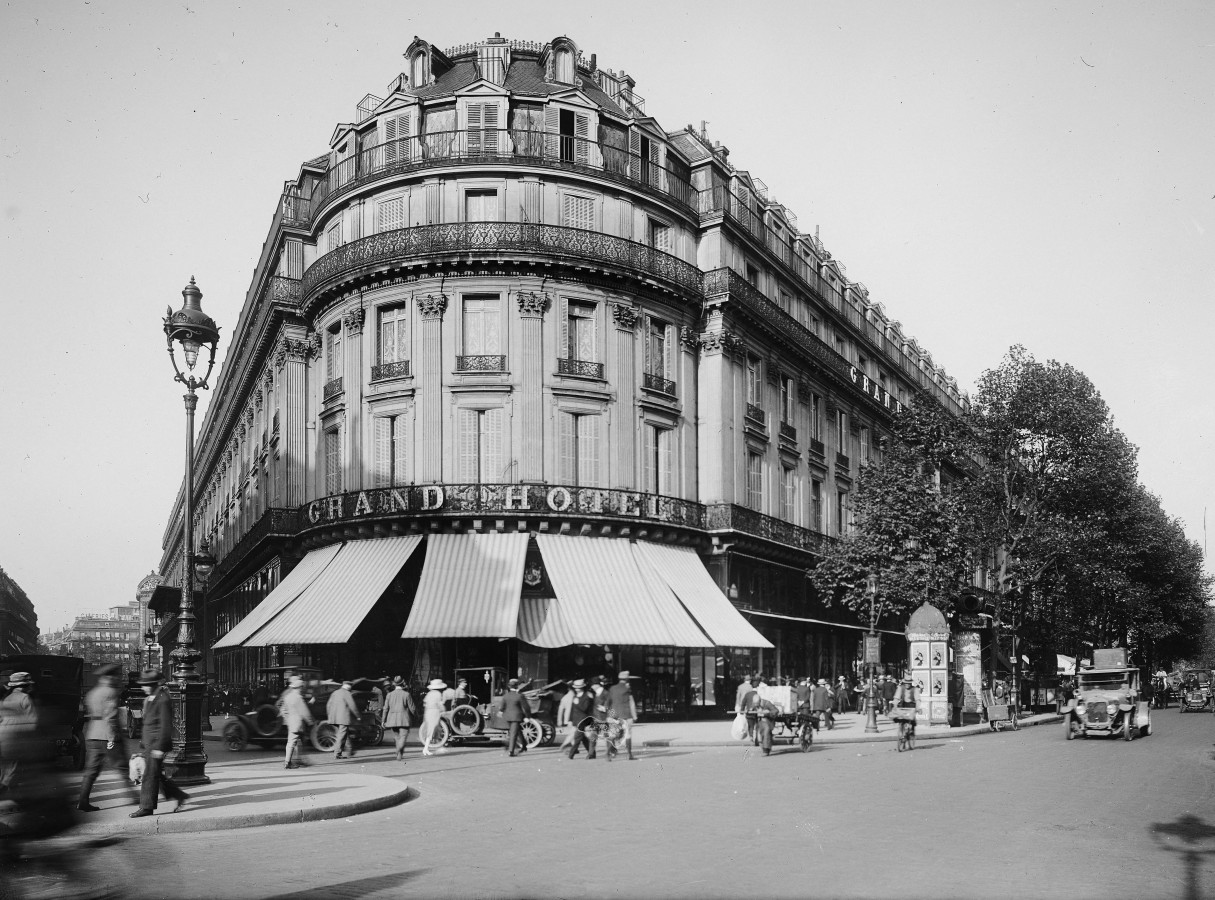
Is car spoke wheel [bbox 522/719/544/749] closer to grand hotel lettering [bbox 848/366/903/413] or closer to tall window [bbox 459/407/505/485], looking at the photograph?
tall window [bbox 459/407/505/485]

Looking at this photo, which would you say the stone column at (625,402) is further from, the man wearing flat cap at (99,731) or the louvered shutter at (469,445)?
the man wearing flat cap at (99,731)

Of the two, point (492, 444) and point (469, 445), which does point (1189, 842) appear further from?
point (469, 445)

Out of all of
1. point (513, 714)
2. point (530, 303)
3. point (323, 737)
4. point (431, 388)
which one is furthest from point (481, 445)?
point (513, 714)

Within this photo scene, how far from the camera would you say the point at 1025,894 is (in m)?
8.98

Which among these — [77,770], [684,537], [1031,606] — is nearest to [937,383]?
[1031,606]

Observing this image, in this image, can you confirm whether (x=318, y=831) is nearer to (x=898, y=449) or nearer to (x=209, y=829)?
(x=209, y=829)

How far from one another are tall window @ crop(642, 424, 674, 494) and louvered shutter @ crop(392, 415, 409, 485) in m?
7.29

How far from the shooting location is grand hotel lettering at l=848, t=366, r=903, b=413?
52763mm

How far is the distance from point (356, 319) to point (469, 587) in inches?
373

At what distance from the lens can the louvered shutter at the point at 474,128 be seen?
35.1m

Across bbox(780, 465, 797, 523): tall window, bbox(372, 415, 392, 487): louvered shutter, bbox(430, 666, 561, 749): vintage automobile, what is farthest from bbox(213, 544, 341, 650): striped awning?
bbox(780, 465, 797, 523): tall window

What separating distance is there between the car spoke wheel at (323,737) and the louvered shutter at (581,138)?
1890cm

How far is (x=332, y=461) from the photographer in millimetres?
37312

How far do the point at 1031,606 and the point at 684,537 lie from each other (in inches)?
661
